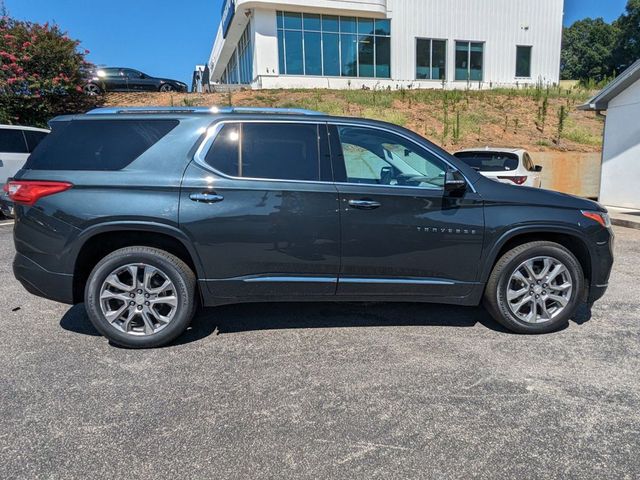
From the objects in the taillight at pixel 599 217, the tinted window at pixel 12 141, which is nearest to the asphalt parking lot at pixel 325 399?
the taillight at pixel 599 217

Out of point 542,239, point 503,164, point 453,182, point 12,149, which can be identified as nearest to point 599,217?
point 542,239

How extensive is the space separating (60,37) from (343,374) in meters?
19.3

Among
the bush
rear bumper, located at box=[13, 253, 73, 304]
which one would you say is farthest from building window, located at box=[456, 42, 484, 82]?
rear bumper, located at box=[13, 253, 73, 304]

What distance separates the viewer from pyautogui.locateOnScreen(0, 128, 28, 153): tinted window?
33.3 ft

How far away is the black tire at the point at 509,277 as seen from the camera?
13.0ft

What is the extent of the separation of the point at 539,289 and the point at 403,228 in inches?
52.7

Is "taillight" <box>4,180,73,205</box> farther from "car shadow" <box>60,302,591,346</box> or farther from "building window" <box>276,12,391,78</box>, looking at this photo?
"building window" <box>276,12,391,78</box>

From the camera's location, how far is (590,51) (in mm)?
60781

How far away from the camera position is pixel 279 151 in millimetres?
3844

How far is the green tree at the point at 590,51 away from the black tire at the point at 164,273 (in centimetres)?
6643

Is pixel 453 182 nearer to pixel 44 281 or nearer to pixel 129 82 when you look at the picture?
pixel 44 281

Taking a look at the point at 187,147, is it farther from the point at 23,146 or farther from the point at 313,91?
the point at 313,91

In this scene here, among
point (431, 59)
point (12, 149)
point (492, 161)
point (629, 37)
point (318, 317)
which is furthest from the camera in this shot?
point (629, 37)

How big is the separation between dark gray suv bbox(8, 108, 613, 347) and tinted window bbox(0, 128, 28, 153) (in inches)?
310
